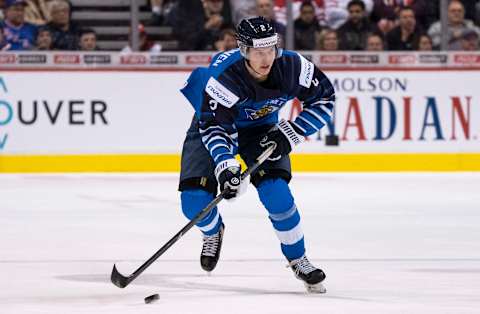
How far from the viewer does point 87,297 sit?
16.0ft

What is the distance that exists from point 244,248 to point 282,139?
4.53 feet

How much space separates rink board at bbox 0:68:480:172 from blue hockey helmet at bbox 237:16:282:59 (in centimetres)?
568

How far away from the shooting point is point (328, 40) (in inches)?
428

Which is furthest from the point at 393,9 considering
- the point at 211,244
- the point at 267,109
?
the point at 267,109

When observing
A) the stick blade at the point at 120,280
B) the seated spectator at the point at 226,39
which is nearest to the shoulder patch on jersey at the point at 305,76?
the stick blade at the point at 120,280

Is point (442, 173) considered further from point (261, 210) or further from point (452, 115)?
point (261, 210)

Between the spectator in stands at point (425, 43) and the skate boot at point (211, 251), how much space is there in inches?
222

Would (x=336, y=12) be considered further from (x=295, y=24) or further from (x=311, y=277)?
(x=311, y=277)

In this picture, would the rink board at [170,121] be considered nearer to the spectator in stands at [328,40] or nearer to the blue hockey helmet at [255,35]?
the spectator in stands at [328,40]

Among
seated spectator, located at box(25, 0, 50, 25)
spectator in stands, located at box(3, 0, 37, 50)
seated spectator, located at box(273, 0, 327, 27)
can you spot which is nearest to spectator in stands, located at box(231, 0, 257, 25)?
seated spectator, located at box(273, 0, 327, 27)

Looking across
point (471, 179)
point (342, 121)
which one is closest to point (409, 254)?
point (471, 179)

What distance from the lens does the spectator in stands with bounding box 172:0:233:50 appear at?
10.8 m

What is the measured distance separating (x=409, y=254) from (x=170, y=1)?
5247mm

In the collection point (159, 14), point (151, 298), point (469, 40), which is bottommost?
point (469, 40)
